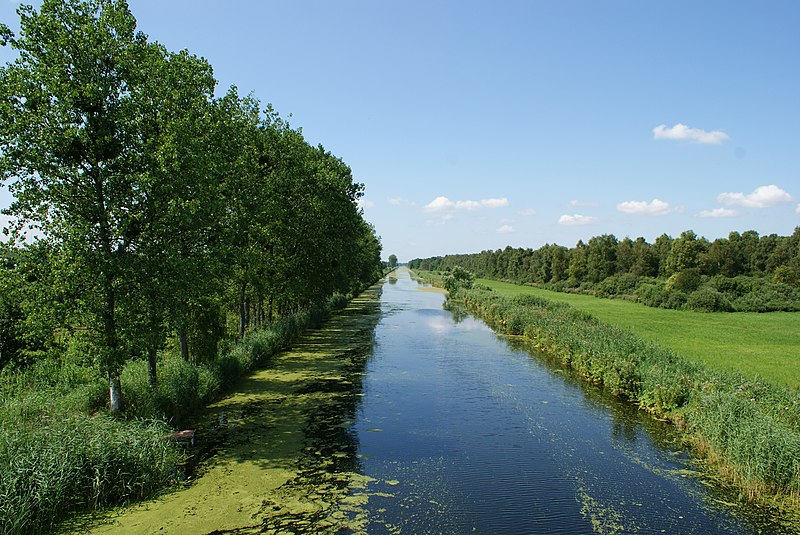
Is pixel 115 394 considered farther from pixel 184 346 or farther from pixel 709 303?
pixel 709 303

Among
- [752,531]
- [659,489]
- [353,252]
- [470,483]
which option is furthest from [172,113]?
[353,252]

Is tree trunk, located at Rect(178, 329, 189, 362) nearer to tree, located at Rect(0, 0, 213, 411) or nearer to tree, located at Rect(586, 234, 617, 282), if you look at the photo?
tree, located at Rect(0, 0, 213, 411)

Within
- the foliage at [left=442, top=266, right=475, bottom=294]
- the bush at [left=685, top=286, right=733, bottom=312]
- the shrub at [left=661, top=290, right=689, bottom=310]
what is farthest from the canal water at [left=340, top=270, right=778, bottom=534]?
the foliage at [left=442, top=266, right=475, bottom=294]

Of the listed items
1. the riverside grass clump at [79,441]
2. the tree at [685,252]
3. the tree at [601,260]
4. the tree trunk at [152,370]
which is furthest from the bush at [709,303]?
the tree trunk at [152,370]

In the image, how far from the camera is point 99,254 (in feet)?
38.3

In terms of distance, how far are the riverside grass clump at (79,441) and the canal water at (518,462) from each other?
459 centimetres

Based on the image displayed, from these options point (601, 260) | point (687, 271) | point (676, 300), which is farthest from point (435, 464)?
point (601, 260)

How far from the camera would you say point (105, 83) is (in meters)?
12.1

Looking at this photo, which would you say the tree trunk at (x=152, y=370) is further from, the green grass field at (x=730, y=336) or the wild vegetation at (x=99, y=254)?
the green grass field at (x=730, y=336)

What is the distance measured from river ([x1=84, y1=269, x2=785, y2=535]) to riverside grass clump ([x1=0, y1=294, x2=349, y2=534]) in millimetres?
774

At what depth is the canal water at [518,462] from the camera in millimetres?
9516

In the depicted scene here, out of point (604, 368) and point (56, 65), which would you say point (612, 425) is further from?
point (56, 65)

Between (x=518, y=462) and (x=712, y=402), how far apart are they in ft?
18.4

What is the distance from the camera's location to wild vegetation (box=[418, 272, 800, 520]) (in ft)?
34.5
